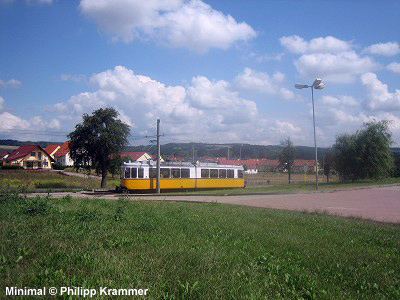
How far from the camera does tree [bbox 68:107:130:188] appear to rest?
143ft

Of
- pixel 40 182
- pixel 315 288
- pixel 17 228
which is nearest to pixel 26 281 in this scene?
pixel 17 228

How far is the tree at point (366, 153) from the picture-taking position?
5012 cm

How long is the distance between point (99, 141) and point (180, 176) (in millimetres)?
12130

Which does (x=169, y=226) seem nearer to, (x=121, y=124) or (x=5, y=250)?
(x=5, y=250)


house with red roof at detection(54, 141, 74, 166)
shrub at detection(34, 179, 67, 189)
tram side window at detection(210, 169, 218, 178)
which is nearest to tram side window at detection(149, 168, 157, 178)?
tram side window at detection(210, 169, 218, 178)

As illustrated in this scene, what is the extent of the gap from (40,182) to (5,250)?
132 ft

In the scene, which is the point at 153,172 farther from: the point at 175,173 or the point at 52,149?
the point at 52,149

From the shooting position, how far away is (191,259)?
18.5 feet

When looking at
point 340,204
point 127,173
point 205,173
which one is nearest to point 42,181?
point 127,173

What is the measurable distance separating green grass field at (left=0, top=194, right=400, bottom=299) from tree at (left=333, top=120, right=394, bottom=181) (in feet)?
147

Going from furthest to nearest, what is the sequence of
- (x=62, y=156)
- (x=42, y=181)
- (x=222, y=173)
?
1. (x=62, y=156)
2. (x=42, y=181)
3. (x=222, y=173)

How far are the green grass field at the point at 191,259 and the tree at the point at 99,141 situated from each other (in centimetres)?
3489

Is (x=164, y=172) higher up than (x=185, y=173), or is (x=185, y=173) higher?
(x=164, y=172)

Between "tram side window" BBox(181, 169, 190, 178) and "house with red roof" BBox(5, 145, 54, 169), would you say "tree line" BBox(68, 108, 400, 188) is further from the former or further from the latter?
"house with red roof" BBox(5, 145, 54, 169)
